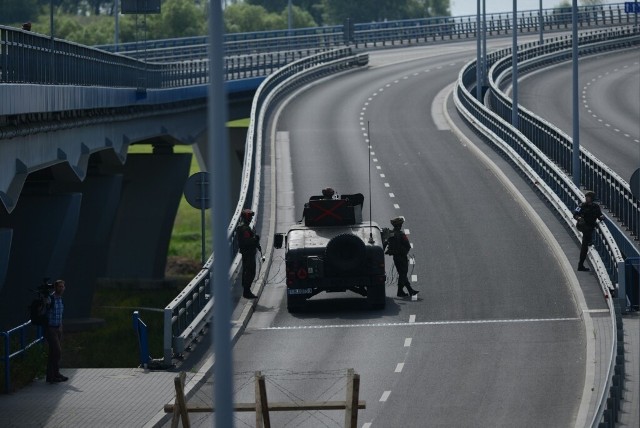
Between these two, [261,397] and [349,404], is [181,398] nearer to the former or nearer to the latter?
[261,397]

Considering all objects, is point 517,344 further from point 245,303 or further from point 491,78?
point 491,78

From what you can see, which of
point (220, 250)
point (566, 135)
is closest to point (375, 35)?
point (566, 135)

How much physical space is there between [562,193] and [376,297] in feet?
37.5

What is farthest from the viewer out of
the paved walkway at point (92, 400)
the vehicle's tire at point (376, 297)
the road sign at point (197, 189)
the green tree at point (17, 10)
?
the green tree at point (17, 10)

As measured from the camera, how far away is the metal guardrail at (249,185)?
22828mm

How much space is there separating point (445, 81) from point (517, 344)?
5301cm

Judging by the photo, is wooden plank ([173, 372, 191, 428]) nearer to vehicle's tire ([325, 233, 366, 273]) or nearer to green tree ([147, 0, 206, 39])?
vehicle's tire ([325, 233, 366, 273])

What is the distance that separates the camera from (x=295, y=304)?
26.2 meters

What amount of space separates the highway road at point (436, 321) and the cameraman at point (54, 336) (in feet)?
8.71

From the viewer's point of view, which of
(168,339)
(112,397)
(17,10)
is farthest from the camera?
(17,10)

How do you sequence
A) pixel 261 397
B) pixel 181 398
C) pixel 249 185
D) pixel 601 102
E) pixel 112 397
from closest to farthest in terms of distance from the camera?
pixel 261 397 < pixel 181 398 < pixel 112 397 < pixel 249 185 < pixel 601 102

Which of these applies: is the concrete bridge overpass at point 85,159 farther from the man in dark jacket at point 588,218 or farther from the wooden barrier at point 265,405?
the wooden barrier at point 265,405

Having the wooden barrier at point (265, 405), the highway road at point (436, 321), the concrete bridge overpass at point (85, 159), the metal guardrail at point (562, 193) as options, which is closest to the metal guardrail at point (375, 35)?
the concrete bridge overpass at point (85, 159)

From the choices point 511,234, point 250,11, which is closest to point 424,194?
point 511,234
